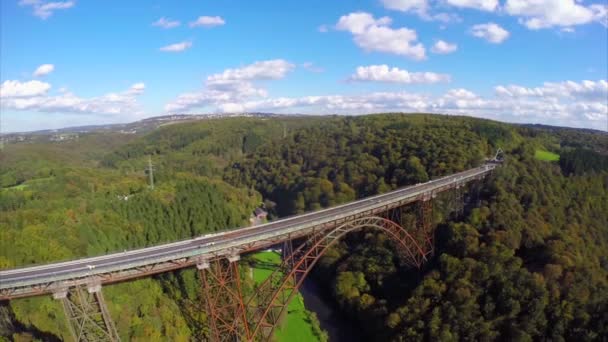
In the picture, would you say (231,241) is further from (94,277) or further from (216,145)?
(216,145)

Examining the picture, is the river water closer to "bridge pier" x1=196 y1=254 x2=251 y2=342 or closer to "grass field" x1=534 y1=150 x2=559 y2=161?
"bridge pier" x1=196 y1=254 x2=251 y2=342

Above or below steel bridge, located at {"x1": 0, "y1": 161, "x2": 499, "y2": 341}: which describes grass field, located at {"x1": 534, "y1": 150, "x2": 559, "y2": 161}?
above

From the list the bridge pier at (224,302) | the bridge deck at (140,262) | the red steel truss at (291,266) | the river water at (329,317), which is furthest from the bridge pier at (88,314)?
the river water at (329,317)

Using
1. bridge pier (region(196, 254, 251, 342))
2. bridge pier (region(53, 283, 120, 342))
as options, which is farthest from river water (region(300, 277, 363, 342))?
bridge pier (region(53, 283, 120, 342))

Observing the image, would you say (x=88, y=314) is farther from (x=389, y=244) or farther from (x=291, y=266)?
(x=389, y=244)

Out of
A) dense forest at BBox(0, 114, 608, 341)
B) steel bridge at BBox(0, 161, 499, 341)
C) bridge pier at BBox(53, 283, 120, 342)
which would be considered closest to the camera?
bridge pier at BBox(53, 283, 120, 342)

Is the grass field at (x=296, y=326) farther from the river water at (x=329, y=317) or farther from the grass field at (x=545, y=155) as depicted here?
the grass field at (x=545, y=155)
